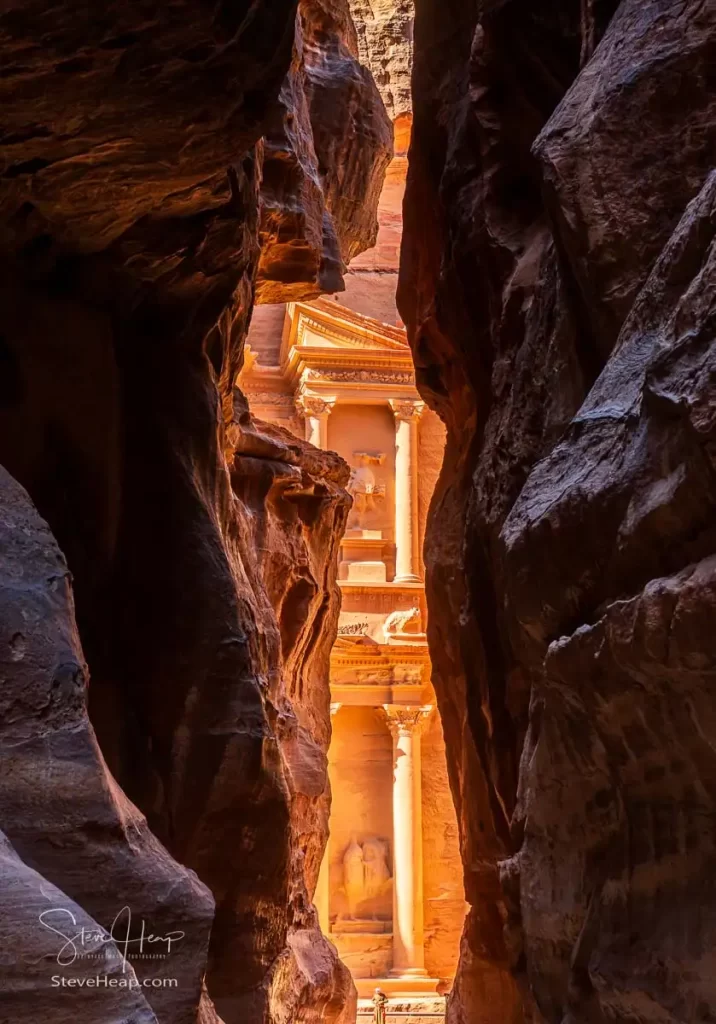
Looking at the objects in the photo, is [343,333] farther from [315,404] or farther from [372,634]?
[372,634]

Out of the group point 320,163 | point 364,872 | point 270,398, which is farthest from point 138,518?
point 270,398

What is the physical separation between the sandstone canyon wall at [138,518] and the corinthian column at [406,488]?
8.69m

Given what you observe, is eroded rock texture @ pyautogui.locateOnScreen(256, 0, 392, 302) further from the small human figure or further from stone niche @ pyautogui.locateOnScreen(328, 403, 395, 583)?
the small human figure

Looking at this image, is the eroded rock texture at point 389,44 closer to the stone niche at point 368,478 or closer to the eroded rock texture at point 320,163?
the stone niche at point 368,478

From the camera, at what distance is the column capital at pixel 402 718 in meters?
16.5

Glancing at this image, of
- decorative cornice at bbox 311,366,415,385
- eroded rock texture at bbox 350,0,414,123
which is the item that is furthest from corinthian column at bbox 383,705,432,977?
eroded rock texture at bbox 350,0,414,123

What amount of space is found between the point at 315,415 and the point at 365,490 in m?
1.46

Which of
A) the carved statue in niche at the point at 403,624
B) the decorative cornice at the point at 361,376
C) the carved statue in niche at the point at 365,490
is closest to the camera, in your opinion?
the carved statue in niche at the point at 403,624

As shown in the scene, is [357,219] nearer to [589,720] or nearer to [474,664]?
[474,664]

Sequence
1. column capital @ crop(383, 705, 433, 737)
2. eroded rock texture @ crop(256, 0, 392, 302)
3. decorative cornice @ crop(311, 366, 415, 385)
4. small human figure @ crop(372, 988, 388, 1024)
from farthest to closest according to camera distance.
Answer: decorative cornice @ crop(311, 366, 415, 385) < column capital @ crop(383, 705, 433, 737) < small human figure @ crop(372, 988, 388, 1024) < eroded rock texture @ crop(256, 0, 392, 302)

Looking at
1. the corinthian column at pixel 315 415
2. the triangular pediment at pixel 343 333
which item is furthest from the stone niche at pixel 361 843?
the triangular pediment at pixel 343 333

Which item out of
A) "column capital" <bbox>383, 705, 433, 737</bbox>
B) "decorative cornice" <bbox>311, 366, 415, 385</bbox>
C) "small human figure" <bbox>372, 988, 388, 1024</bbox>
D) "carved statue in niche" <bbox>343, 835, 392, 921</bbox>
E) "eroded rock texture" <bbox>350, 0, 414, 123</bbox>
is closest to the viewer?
"small human figure" <bbox>372, 988, 388, 1024</bbox>

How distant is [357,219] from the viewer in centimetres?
1091

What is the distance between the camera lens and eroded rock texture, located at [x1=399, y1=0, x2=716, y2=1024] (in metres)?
3.54
